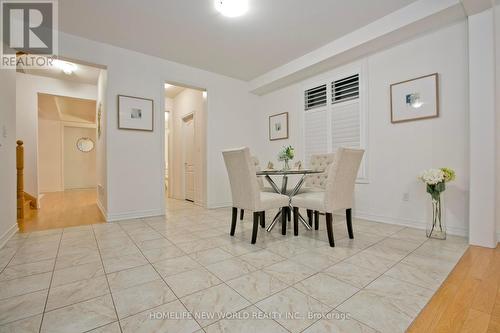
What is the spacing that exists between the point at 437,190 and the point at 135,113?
425 centimetres

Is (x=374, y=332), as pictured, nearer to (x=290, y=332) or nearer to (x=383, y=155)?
(x=290, y=332)

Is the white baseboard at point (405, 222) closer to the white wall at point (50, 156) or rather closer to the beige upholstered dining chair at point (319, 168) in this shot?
the beige upholstered dining chair at point (319, 168)

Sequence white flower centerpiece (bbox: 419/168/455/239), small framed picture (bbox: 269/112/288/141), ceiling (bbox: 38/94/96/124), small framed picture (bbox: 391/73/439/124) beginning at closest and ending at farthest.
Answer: white flower centerpiece (bbox: 419/168/455/239)
small framed picture (bbox: 391/73/439/124)
small framed picture (bbox: 269/112/288/141)
ceiling (bbox: 38/94/96/124)

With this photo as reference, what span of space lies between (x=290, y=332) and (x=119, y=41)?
410 cm

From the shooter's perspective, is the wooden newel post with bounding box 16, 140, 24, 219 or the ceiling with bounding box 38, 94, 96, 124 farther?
the ceiling with bounding box 38, 94, 96, 124

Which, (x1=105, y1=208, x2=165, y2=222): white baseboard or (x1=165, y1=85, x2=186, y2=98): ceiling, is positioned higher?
(x1=165, y1=85, x2=186, y2=98): ceiling

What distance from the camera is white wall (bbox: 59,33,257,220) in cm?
341

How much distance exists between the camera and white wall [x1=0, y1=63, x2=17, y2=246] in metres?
2.41

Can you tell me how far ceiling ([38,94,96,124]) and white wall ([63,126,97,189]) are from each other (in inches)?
22.8

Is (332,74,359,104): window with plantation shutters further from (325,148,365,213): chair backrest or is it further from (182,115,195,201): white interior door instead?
(182,115,195,201): white interior door

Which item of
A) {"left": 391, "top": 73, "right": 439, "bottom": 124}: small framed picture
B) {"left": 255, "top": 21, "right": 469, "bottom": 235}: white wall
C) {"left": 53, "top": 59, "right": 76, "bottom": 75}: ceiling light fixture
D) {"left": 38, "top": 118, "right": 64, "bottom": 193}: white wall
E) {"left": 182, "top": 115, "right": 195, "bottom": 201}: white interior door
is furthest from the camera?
{"left": 38, "top": 118, "right": 64, "bottom": 193}: white wall

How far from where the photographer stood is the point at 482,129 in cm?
226

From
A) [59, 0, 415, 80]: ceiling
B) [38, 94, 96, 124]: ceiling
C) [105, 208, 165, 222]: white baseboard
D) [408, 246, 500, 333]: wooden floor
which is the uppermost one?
[59, 0, 415, 80]: ceiling

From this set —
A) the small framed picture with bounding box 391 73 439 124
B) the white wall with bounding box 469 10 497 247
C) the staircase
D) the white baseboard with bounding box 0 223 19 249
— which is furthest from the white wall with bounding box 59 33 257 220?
the white wall with bounding box 469 10 497 247
